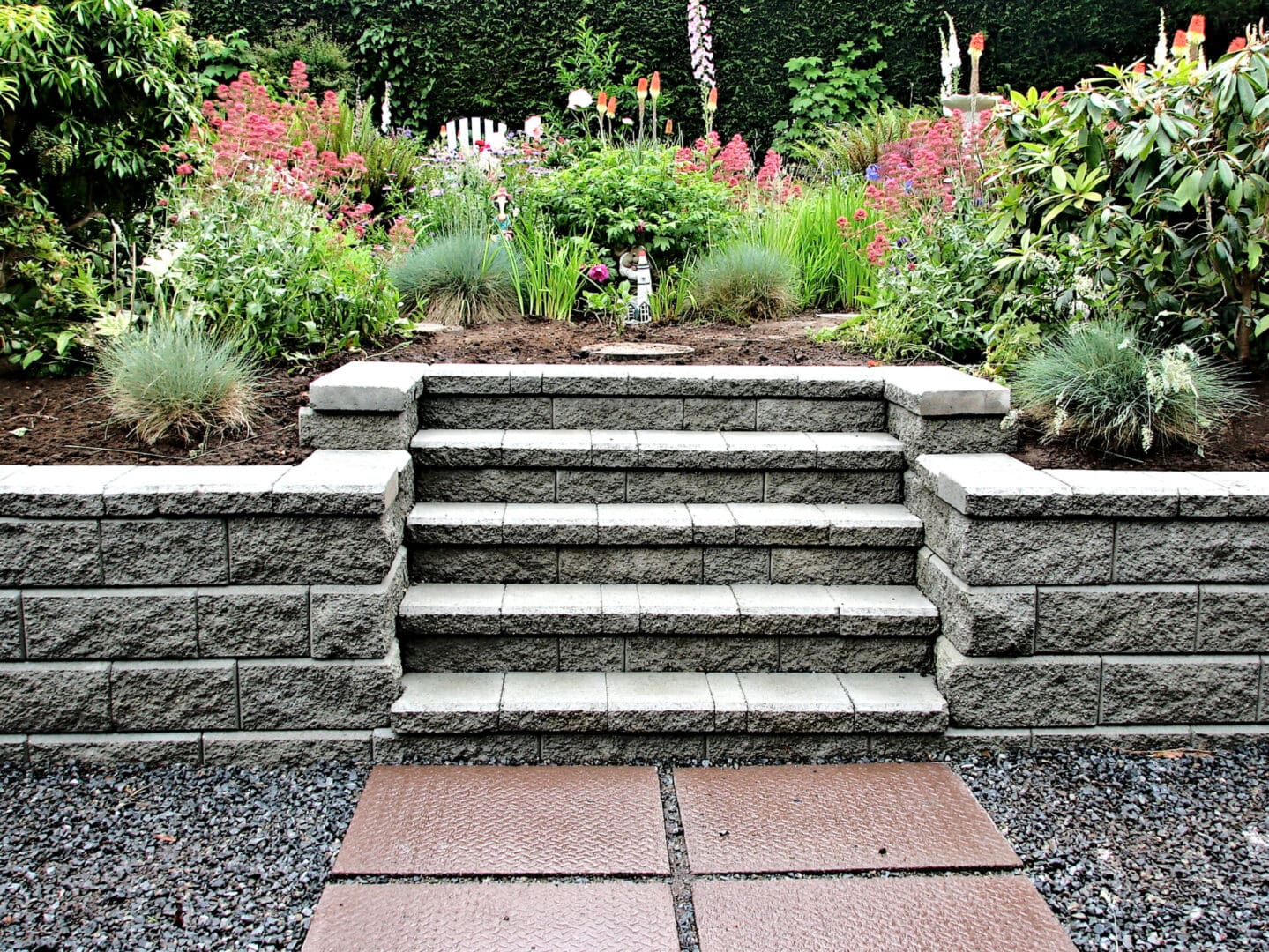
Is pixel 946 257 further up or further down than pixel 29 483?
further up

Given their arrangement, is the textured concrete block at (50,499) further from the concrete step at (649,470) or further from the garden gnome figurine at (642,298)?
the garden gnome figurine at (642,298)

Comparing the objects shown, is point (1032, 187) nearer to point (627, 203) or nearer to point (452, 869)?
point (627, 203)

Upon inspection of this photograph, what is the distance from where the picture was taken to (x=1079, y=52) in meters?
10.6

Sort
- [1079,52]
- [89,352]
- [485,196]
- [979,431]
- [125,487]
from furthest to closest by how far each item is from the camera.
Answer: [1079,52] → [485,196] → [89,352] → [979,431] → [125,487]

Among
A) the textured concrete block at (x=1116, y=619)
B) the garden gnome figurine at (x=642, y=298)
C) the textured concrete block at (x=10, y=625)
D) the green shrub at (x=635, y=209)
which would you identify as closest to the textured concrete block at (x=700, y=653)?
the textured concrete block at (x=1116, y=619)

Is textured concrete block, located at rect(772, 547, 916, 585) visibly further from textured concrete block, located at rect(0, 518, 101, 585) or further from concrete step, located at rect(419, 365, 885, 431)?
textured concrete block, located at rect(0, 518, 101, 585)

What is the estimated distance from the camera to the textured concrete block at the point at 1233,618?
8.86 ft

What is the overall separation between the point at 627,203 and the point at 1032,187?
2.28 meters

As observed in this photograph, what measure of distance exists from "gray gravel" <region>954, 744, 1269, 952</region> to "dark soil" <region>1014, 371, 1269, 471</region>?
0.86 meters

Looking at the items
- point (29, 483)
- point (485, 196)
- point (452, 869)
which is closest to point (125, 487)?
point (29, 483)

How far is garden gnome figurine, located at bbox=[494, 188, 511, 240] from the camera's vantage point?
5206mm

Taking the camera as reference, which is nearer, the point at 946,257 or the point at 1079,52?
the point at 946,257

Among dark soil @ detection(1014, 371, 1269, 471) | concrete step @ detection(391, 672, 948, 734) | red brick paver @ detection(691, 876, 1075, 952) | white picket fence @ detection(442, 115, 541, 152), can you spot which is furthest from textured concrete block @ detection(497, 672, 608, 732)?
white picket fence @ detection(442, 115, 541, 152)

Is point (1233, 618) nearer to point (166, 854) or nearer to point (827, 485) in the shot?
point (827, 485)
